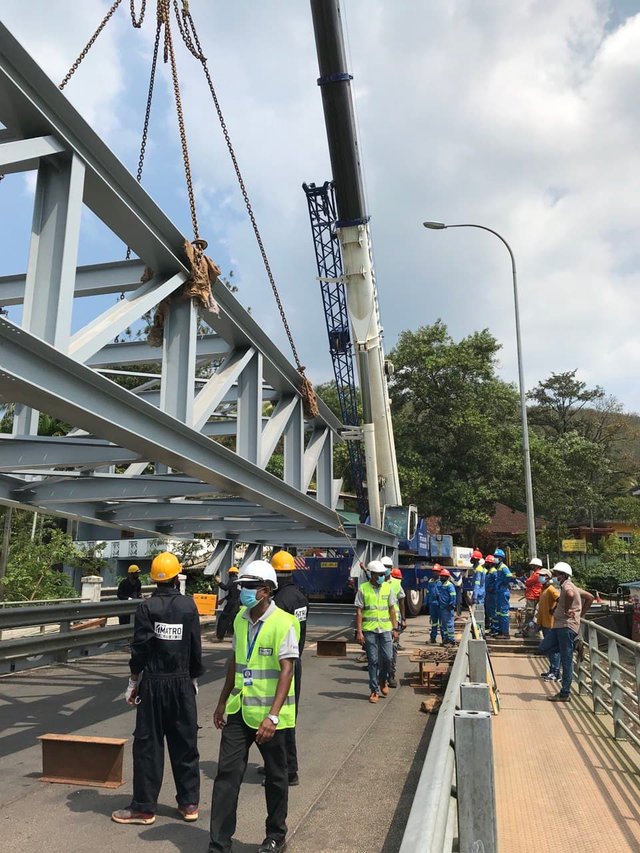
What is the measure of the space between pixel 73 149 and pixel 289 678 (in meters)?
3.53

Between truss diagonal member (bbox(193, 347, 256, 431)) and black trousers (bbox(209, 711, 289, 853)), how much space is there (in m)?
2.53

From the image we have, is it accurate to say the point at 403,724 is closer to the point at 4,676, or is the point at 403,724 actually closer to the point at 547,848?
the point at 547,848

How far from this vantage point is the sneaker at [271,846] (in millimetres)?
3877

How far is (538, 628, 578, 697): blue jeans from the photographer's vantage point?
8359mm

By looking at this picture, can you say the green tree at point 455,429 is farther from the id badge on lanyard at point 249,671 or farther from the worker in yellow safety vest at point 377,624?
the id badge on lanyard at point 249,671

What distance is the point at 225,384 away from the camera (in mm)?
6359

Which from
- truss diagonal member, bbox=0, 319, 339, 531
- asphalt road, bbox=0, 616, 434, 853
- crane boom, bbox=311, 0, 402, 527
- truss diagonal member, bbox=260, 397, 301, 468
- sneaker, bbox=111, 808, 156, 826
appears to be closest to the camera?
truss diagonal member, bbox=0, 319, 339, 531

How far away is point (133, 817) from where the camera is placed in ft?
14.6

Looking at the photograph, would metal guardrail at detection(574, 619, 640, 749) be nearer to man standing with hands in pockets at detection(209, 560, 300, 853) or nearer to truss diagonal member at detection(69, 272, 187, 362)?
man standing with hands in pockets at detection(209, 560, 300, 853)

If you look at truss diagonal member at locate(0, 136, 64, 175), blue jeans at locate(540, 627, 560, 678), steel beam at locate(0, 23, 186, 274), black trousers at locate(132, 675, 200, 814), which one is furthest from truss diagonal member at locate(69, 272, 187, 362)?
blue jeans at locate(540, 627, 560, 678)

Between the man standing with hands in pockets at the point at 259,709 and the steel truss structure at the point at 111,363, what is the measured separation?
1538 millimetres

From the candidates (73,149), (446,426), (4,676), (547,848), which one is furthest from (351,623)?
(446,426)

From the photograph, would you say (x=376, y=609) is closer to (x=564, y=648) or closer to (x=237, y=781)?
(x=564, y=648)

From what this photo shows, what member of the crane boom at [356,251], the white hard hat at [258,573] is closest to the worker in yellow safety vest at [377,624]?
the white hard hat at [258,573]
